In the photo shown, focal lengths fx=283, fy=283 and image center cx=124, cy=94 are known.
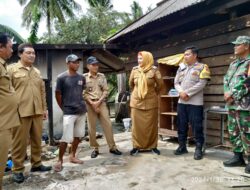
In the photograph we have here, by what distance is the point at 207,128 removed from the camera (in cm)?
594

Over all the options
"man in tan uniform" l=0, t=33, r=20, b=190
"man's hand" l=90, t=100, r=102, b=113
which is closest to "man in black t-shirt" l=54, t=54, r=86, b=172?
"man's hand" l=90, t=100, r=102, b=113

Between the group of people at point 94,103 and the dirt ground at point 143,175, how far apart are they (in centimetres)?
17

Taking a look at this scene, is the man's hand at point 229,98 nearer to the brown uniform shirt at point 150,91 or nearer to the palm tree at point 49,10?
the brown uniform shirt at point 150,91

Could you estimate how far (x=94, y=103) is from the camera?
542 centimetres

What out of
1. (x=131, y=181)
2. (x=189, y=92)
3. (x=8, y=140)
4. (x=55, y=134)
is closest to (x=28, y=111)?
(x=8, y=140)

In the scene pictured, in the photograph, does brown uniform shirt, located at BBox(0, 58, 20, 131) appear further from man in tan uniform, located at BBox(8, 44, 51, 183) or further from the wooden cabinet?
the wooden cabinet

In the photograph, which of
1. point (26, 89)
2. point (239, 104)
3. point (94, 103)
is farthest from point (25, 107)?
point (239, 104)

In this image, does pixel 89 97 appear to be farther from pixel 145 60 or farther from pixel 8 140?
pixel 8 140

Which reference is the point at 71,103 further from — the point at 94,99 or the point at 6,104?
the point at 6,104

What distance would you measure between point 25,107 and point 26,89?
286mm

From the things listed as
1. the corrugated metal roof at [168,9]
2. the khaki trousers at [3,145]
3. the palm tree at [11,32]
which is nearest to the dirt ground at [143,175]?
the khaki trousers at [3,145]

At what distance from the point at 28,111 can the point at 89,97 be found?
4.48ft

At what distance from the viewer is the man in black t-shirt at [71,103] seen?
481 cm

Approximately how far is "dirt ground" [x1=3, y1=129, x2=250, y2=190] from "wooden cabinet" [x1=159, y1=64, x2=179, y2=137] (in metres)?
1.32
